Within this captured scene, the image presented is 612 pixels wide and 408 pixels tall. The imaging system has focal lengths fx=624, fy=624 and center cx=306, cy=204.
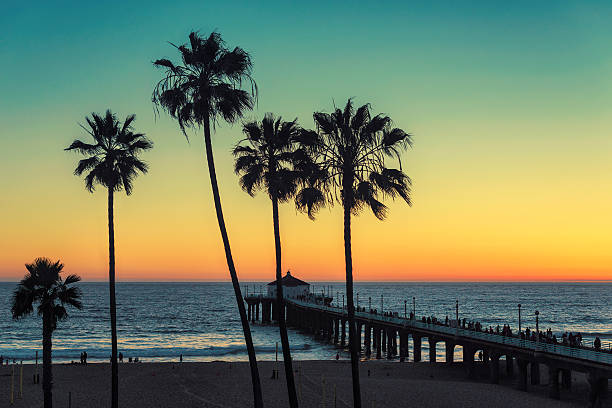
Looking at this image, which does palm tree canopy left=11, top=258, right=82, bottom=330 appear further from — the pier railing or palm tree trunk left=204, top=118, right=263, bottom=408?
the pier railing

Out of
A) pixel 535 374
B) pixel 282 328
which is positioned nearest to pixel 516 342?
pixel 535 374

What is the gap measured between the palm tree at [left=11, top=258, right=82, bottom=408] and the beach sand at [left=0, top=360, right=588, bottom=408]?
10.3 meters

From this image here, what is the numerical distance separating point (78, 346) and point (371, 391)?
46.5 meters

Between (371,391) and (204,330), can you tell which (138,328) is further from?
(371,391)

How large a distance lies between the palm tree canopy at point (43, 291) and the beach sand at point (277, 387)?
35.3ft

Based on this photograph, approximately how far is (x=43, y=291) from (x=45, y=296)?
21 centimetres

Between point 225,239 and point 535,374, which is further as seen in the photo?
point 535,374

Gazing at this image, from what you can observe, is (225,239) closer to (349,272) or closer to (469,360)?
(349,272)

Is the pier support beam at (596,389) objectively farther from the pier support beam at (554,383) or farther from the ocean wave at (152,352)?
the ocean wave at (152,352)

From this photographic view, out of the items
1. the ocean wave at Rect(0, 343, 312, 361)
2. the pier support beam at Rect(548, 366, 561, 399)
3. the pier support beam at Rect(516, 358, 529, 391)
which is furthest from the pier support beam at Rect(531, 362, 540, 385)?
the ocean wave at Rect(0, 343, 312, 361)

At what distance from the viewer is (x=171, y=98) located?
2064cm

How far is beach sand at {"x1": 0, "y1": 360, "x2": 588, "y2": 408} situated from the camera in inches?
1321

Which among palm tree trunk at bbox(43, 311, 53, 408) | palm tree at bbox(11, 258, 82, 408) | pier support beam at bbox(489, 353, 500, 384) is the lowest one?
pier support beam at bbox(489, 353, 500, 384)

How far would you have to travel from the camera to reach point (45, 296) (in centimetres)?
2438
